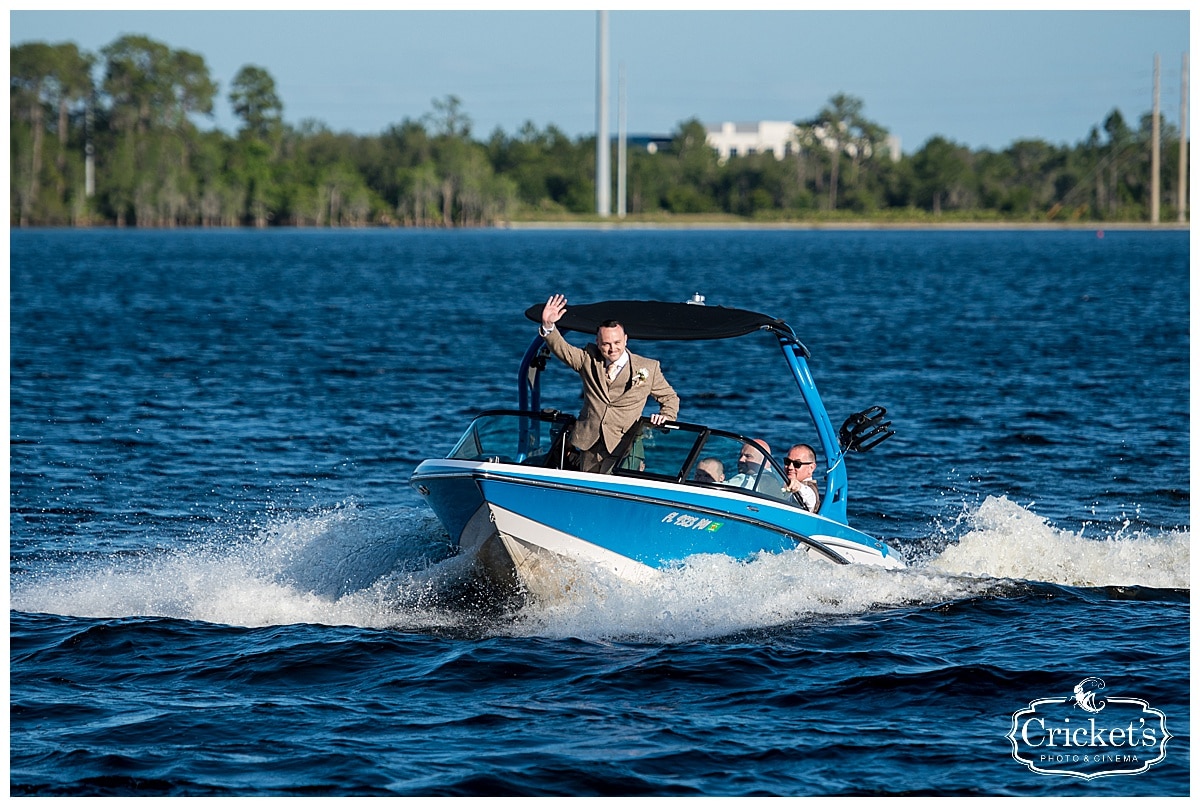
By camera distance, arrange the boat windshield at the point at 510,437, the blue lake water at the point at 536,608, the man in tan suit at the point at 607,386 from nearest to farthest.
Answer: the blue lake water at the point at 536,608, the man in tan suit at the point at 607,386, the boat windshield at the point at 510,437

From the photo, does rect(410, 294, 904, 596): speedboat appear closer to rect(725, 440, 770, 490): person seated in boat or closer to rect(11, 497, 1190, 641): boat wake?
rect(725, 440, 770, 490): person seated in boat

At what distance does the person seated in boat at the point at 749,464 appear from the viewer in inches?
479

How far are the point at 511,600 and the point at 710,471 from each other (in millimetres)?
1873

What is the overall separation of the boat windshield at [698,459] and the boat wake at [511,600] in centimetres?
61

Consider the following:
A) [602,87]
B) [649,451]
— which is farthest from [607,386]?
[602,87]

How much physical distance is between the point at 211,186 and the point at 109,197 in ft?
37.4

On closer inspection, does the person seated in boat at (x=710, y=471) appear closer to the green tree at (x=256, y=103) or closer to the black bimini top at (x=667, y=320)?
the black bimini top at (x=667, y=320)

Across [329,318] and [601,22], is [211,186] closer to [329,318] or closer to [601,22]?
[601,22]

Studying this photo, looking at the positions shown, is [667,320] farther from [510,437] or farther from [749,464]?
[510,437]

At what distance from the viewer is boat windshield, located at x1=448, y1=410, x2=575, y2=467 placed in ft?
40.4

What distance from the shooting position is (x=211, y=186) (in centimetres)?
17675
